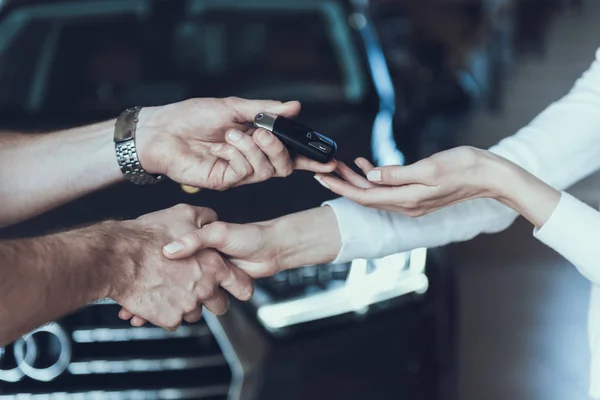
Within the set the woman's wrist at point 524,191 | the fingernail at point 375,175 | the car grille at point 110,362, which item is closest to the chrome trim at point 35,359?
the car grille at point 110,362

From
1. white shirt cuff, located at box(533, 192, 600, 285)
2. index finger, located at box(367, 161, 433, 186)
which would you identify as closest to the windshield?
index finger, located at box(367, 161, 433, 186)

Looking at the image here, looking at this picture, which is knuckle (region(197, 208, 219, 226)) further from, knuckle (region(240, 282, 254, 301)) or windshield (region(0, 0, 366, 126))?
windshield (region(0, 0, 366, 126))

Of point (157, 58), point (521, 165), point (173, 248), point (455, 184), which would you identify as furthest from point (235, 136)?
point (157, 58)

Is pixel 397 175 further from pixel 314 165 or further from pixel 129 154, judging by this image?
pixel 129 154

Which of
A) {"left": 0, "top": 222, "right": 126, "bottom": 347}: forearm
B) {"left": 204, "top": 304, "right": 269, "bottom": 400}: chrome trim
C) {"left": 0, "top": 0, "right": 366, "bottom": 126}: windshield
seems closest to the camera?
{"left": 0, "top": 222, "right": 126, "bottom": 347}: forearm

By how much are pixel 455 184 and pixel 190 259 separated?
0.31 m

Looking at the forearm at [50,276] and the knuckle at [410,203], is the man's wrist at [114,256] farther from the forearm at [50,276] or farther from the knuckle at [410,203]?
the knuckle at [410,203]

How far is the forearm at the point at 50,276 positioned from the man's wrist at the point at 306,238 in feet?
0.74

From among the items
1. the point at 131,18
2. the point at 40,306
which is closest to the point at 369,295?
the point at 40,306

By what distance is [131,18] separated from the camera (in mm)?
1590

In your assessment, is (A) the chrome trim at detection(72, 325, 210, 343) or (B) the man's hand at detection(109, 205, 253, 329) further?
(A) the chrome trim at detection(72, 325, 210, 343)

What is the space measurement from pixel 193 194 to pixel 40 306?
1.10 feet

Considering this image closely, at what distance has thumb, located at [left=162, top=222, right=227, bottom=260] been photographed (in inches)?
38.1

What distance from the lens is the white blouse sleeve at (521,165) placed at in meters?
1.03
